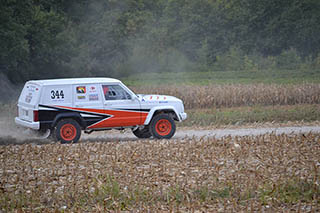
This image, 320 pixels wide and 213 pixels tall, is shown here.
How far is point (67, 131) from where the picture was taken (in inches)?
563

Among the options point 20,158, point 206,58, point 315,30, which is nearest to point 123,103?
point 20,158

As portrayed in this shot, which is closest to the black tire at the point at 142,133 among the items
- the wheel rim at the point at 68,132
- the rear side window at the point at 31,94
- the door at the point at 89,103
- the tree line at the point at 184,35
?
the door at the point at 89,103

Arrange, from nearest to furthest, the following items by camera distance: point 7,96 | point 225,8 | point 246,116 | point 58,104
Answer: point 58,104 < point 246,116 < point 7,96 < point 225,8

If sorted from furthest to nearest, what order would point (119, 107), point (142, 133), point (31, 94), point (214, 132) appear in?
point (214, 132) < point (142, 133) < point (119, 107) < point (31, 94)

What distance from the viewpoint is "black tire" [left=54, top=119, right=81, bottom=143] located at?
46.4ft

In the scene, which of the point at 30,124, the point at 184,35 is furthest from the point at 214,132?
the point at 184,35

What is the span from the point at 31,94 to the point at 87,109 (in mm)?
1673

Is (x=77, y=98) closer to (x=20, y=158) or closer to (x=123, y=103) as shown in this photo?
(x=123, y=103)

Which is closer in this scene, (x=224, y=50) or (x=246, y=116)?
(x=246, y=116)

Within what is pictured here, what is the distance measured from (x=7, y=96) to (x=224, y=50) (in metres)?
28.8

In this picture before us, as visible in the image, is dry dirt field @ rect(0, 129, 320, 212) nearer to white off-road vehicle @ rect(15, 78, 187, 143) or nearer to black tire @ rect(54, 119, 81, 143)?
black tire @ rect(54, 119, 81, 143)

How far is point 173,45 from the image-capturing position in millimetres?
54688

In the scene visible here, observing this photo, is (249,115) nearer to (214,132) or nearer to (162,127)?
(214,132)

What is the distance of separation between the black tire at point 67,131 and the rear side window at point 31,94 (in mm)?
979
